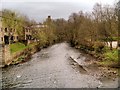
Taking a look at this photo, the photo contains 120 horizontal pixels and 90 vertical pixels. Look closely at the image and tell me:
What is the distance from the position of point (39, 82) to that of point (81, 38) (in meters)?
40.0

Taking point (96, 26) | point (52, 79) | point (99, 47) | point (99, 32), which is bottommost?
point (52, 79)

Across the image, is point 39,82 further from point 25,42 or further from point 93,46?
point 25,42

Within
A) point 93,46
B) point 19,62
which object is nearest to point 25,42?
point 93,46

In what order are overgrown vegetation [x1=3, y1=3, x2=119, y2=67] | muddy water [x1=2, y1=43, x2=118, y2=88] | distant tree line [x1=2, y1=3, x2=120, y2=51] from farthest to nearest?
distant tree line [x1=2, y1=3, x2=120, y2=51], overgrown vegetation [x1=3, y1=3, x2=119, y2=67], muddy water [x1=2, y1=43, x2=118, y2=88]

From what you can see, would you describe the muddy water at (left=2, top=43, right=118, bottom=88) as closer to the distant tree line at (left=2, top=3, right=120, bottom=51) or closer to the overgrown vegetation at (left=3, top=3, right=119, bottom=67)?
the overgrown vegetation at (left=3, top=3, right=119, bottom=67)

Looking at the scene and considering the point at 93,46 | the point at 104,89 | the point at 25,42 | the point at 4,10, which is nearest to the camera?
the point at 104,89

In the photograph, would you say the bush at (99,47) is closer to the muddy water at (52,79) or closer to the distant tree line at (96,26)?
the distant tree line at (96,26)

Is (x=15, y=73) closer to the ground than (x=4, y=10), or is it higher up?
closer to the ground

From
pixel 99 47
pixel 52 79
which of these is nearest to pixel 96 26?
pixel 99 47

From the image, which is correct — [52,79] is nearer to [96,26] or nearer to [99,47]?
[99,47]

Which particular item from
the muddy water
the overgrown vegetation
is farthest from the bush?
the muddy water

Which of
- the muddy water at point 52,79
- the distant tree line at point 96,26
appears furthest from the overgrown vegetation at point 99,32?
the muddy water at point 52,79

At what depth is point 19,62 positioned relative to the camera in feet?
125

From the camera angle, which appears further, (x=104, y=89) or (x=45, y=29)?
(x=45, y=29)
